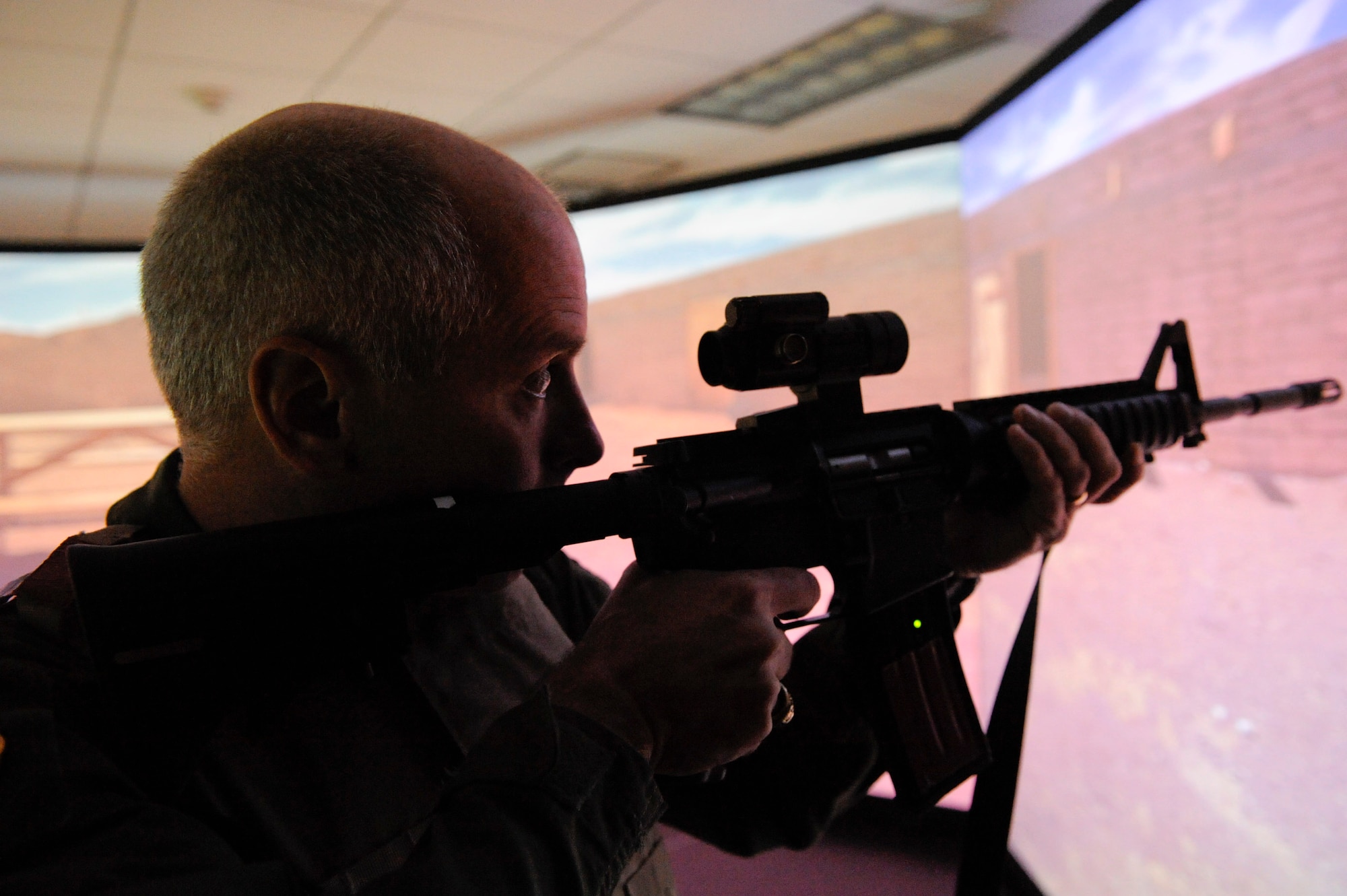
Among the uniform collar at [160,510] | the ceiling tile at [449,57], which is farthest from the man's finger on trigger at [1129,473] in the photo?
the ceiling tile at [449,57]

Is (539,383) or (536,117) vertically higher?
(536,117)

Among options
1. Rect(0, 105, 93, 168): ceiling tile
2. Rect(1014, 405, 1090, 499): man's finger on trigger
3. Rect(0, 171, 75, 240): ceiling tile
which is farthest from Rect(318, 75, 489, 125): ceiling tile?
Rect(1014, 405, 1090, 499): man's finger on trigger

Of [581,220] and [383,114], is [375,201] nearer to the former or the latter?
[383,114]

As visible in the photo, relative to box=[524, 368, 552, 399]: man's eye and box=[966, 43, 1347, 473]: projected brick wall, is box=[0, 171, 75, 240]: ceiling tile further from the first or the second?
box=[966, 43, 1347, 473]: projected brick wall

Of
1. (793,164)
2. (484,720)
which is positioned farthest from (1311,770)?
(793,164)

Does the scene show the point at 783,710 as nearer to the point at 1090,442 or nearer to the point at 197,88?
the point at 1090,442

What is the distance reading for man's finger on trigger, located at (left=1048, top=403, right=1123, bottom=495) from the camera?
116 centimetres

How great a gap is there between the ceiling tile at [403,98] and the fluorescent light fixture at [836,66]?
656mm

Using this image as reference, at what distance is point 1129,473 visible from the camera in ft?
4.11

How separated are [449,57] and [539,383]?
170cm

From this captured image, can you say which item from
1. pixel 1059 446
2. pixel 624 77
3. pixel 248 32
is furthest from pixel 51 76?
pixel 1059 446

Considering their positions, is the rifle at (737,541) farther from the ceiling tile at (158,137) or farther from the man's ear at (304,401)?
the ceiling tile at (158,137)

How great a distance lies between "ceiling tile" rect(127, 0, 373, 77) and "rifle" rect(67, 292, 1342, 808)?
1597 mm

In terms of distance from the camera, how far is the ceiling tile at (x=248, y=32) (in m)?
1.77
